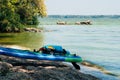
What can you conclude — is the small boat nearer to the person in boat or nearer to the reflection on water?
the person in boat

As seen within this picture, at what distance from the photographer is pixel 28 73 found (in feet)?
63.2

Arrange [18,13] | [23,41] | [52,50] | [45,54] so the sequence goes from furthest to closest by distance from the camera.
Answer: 1. [18,13]
2. [23,41]
3. [52,50]
4. [45,54]

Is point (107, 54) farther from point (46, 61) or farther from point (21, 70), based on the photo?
point (21, 70)

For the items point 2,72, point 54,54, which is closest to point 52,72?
point 2,72

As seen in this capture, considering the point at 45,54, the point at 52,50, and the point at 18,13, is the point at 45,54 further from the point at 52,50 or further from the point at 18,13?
the point at 18,13

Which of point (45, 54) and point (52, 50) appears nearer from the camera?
point (45, 54)

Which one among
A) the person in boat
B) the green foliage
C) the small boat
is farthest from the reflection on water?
the small boat

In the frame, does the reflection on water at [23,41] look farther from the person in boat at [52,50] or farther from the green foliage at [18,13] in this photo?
the person in boat at [52,50]

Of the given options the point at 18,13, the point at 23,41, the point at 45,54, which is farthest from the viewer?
the point at 18,13

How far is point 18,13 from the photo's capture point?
82.4m

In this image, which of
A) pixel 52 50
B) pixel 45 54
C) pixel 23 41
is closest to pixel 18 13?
pixel 23 41

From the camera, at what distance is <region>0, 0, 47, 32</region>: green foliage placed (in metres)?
66.7

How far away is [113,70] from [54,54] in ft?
22.0

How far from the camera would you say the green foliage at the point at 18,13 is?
6669 cm
